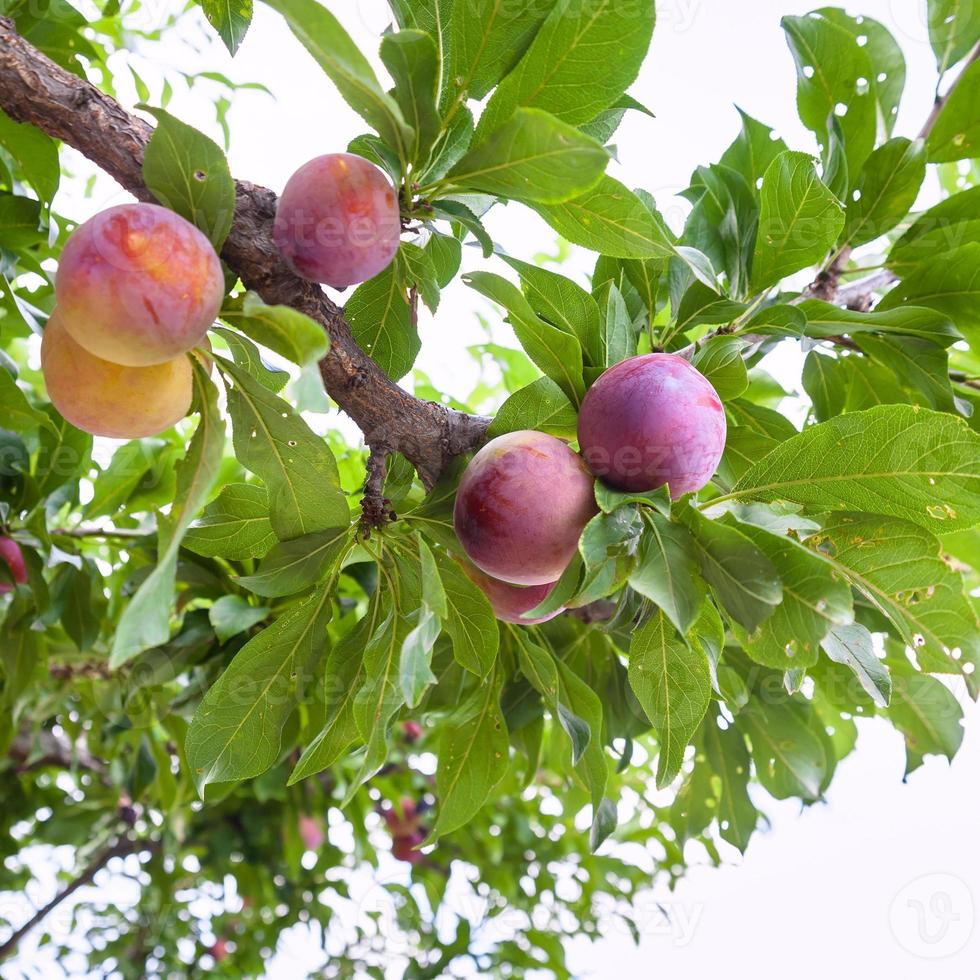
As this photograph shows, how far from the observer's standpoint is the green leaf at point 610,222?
2.41ft

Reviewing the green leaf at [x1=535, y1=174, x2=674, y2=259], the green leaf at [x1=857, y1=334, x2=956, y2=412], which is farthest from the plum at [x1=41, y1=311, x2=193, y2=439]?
the green leaf at [x1=857, y1=334, x2=956, y2=412]

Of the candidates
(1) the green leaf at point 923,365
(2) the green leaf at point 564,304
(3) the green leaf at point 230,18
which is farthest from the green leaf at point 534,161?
(1) the green leaf at point 923,365

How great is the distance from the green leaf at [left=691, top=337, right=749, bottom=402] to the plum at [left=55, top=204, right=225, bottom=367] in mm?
469

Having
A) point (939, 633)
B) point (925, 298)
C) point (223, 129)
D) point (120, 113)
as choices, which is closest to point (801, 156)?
point (925, 298)

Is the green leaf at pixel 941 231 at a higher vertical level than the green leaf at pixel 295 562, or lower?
lower

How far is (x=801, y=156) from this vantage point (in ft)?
2.96

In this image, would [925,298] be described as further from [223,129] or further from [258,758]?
[223,129]

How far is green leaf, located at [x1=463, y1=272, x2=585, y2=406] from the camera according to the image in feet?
2.59

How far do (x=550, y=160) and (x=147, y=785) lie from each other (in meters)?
1.44

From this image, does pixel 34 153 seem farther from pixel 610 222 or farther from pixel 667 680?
pixel 667 680

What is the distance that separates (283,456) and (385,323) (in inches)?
7.8

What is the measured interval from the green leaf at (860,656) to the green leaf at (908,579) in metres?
0.04

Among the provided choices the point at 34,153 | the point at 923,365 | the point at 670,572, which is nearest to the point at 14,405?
the point at 34,153

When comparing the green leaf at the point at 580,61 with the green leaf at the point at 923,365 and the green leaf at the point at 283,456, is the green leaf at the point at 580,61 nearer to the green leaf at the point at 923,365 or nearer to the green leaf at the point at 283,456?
the green leaf at the point at 283,456
